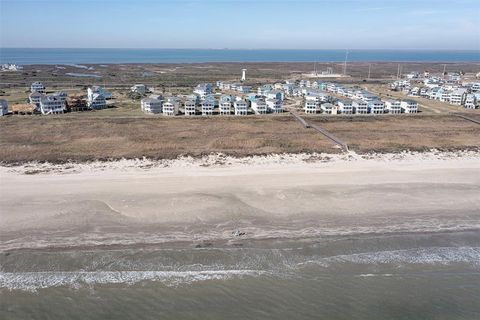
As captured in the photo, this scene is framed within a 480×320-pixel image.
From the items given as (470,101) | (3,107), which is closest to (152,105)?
(3,107)

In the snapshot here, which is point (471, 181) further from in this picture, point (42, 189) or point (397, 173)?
point (42, 189)

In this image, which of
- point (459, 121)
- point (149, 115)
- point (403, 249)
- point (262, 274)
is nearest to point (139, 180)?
point (262, 274)

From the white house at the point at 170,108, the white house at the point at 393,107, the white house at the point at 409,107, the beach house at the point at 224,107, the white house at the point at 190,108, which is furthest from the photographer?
the white house at the point at 393,107

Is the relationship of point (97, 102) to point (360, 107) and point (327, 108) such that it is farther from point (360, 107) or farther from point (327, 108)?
point (360, 107)

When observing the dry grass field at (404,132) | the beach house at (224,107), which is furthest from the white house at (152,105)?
the dry grass field at (404,132)

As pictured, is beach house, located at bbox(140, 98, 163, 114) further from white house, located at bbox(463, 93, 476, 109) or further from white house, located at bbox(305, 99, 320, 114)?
white house, located at bbox(463, 93, 476, 109)

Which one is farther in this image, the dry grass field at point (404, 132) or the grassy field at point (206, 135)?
the dry grass field at point (404, 132)

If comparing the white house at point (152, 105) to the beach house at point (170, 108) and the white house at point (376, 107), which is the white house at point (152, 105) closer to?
the beach house at point (170, 108)
